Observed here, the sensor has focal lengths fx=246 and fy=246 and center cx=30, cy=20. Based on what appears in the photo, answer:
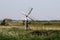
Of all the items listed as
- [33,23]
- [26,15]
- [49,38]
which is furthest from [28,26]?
[49,38]

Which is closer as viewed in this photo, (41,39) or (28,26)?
(41,39)

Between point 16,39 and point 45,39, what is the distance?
4.57 ft

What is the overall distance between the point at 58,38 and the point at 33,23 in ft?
35.4

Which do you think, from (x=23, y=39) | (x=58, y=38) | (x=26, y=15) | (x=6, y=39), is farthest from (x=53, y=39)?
(x=26, y=15)

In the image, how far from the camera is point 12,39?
1169 centimetres

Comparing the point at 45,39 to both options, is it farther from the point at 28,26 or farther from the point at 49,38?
the point at 28,26

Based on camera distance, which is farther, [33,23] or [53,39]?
[33,23]

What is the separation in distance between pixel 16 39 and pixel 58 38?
80.3 inches

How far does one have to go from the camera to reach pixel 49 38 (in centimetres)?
1214

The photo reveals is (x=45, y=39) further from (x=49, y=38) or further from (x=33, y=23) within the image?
(x=33, y=23)

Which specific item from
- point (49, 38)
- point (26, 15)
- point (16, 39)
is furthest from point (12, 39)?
point (26, 15)

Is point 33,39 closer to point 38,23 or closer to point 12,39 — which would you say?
point 12,39

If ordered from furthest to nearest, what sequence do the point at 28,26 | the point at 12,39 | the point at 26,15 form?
1. the point at 26,15
2. the point at 28,26
3. the point at 12,39

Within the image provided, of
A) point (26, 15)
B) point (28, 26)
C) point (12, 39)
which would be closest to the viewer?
point (12, 39)
